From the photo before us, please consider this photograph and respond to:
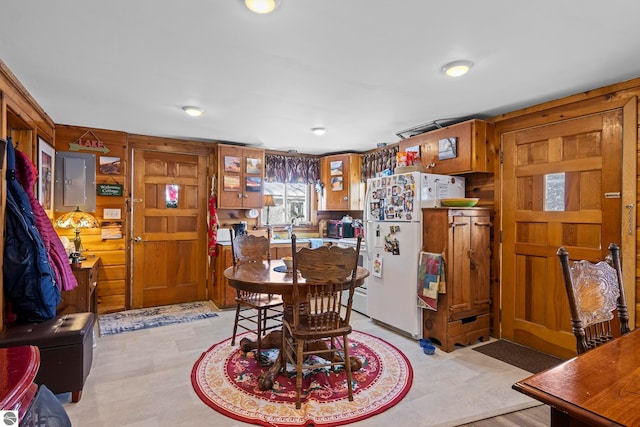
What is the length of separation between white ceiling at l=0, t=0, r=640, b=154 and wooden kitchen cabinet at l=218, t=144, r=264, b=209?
49.0 inches

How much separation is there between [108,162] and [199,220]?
4.33 feet

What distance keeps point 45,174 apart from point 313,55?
3.15m

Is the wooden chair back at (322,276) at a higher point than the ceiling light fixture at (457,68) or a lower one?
lower

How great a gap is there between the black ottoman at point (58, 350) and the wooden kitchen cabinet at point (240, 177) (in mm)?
2525

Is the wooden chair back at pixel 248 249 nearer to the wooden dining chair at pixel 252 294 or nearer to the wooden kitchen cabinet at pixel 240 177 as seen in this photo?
the wooden dining chair at pixel 252 294

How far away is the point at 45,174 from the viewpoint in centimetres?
341

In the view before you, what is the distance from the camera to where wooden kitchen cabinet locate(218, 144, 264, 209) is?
15.0 feet

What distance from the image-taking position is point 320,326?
2.30m

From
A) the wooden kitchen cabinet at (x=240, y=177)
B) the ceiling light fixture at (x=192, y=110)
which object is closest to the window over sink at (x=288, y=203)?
the wooden kitchen cabinet at (x=240, y=177)

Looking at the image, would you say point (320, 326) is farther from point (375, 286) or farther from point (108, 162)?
point (108, 162)

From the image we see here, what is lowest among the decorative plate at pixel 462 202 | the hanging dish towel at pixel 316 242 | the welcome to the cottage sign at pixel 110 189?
the hanging dish towel at pixel 316 242

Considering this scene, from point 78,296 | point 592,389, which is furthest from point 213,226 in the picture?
point 592,389

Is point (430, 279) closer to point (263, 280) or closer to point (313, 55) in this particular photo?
point (263, 280)

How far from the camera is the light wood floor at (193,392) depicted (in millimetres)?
2053
